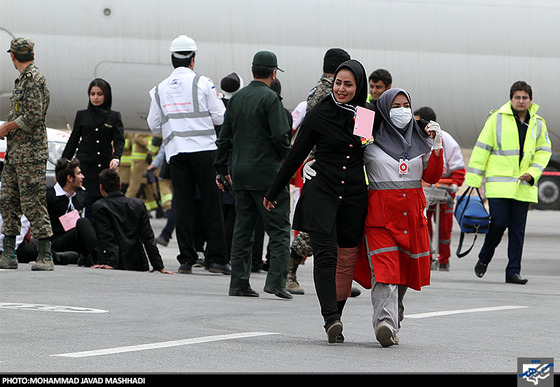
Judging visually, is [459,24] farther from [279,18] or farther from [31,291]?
[31,291]

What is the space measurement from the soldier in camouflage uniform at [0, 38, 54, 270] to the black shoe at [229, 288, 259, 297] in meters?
1.67

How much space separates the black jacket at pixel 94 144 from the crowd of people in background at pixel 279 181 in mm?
12

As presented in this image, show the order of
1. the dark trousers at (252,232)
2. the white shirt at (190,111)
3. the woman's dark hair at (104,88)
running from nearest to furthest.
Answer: the dark trousers at (252,232)
the white shirt at (190,111)
the woman's dark hair at (104,88)

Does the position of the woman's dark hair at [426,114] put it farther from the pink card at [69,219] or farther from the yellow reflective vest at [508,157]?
the pink card at [69,219]

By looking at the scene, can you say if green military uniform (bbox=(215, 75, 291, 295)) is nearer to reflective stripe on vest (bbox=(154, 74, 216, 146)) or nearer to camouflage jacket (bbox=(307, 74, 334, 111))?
camouflage jacket (bbox=(307, 74, 334, 111))

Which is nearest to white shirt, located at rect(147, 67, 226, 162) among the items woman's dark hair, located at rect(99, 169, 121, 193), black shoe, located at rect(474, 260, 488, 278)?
woman's dark hair, located at rect(99, 169, 121, 193)

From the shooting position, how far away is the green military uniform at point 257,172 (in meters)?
9.00

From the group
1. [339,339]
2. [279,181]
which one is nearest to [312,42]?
[279,181]

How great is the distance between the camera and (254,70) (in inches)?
367

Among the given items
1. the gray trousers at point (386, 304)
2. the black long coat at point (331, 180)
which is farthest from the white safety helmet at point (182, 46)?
the gray trousers at point (386, 304)

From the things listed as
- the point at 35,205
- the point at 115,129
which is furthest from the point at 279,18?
the point at 35,205

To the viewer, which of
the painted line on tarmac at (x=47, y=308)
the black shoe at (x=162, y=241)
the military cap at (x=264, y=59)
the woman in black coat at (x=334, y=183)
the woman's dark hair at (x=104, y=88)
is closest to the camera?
the woman in black coat at (x=334, y=183)

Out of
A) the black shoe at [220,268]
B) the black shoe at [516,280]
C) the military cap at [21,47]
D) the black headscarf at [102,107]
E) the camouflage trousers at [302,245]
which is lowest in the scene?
the black shoe at [516,280]

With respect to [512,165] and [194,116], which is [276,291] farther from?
[512,165]
